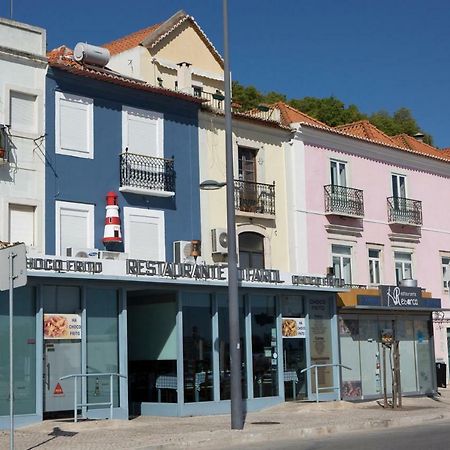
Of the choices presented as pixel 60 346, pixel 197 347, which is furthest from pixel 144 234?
pixel 60 346

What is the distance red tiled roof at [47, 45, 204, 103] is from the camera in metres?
22.9

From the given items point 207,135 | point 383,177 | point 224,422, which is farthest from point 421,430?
point 383,177

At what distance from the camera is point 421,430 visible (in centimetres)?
1909

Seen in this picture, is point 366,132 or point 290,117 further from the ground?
point 366,132

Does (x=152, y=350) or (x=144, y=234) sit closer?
(x=152, y=350)

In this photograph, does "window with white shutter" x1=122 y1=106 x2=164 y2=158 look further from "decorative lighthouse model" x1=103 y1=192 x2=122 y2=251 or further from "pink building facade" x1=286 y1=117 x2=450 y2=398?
"pink building facade" x1=286 y1=117 x2=450 y2=398

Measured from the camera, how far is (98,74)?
23.5m

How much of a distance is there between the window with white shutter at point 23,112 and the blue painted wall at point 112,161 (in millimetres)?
359

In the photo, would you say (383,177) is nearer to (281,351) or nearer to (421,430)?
(281,351)

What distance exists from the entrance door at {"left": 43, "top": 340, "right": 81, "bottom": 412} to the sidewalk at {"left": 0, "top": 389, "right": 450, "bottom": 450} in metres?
0.54

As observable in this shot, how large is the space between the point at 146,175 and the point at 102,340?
17.1 ft

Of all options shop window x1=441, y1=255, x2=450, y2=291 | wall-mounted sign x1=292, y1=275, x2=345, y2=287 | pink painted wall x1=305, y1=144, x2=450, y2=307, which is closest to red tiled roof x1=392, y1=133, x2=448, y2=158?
pink painted wall x1=305, y1=144, x2=450, y2=307

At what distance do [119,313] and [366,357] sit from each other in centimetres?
995

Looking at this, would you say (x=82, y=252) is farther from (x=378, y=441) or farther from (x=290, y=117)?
(x=290, y=117)
